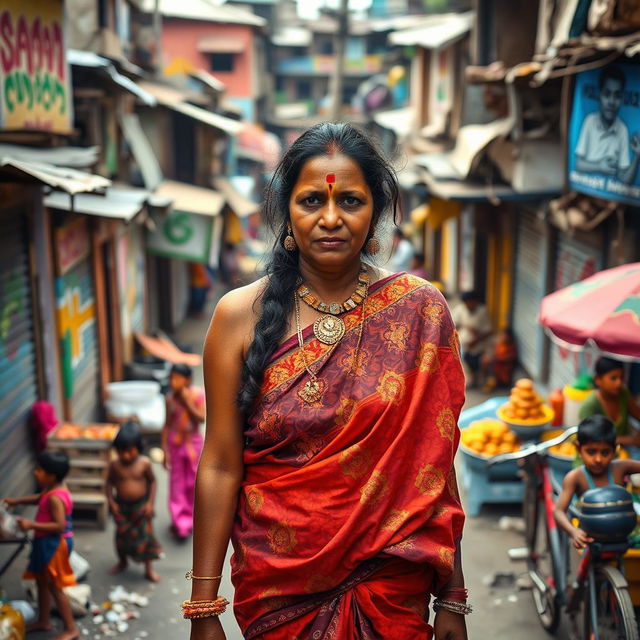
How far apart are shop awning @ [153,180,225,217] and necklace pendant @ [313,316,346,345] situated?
10.8 m

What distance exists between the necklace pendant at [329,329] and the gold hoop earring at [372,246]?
0.26m

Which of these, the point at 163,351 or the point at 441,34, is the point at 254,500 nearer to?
the point at 163,351

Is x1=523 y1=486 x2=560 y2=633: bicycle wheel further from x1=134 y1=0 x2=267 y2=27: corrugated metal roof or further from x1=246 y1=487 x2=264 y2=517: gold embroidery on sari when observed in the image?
x1=134 y1=0 x2=267 y2=27: corrugated metal roof

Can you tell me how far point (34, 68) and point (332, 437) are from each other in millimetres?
6138

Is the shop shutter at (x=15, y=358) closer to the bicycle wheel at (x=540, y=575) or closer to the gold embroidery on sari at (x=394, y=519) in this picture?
the bicycle wheel at (x=540, y=575)

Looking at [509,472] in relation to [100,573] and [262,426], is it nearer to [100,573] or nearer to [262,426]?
[100,573]

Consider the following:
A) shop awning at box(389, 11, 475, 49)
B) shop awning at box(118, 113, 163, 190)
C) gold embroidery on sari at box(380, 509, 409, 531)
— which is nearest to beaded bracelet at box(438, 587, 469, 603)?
gold embroidery on sari at box(380, 509, 409, 531)

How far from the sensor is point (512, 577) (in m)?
6.39

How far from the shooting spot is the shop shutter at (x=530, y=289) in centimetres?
1144

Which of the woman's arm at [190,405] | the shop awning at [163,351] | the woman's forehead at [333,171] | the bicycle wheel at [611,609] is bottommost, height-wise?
the shop awning at [163,351]

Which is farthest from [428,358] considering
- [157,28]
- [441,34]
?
[157,28]

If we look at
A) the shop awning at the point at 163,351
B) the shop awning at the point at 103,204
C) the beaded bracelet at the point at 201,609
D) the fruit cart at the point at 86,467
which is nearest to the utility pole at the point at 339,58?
the shop awning at the point at 163,351

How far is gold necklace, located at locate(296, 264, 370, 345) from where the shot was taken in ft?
7.83

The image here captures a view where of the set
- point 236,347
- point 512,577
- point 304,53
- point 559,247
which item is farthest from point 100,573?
point 304,53
